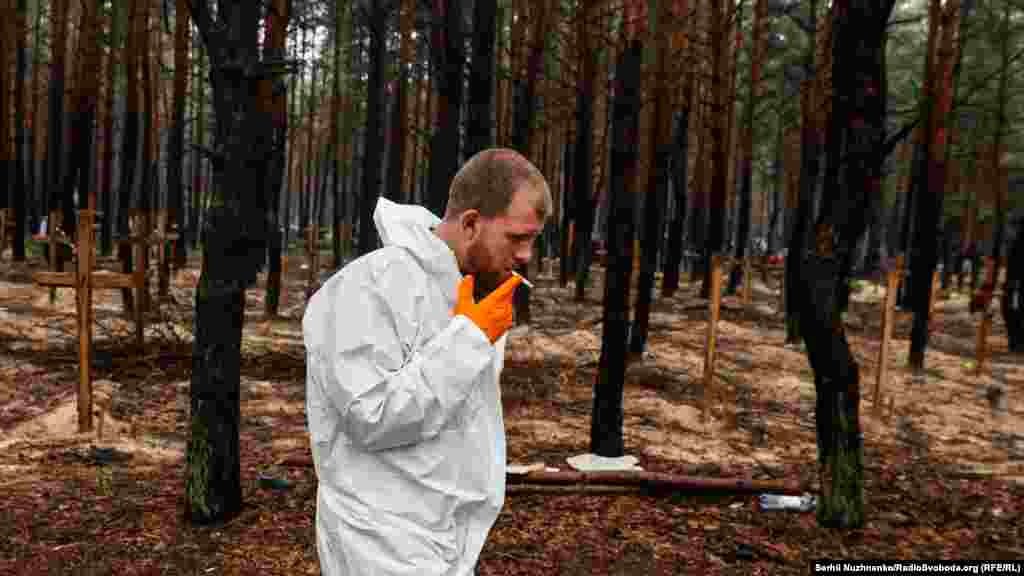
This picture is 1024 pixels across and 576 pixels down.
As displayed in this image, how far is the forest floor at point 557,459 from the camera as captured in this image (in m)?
4.66

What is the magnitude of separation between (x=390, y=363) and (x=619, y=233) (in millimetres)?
4699

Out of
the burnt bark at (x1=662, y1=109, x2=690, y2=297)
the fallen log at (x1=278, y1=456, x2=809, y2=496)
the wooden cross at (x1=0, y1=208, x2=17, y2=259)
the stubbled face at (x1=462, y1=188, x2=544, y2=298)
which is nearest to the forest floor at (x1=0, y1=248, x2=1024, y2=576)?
the fallen log at (x1=278, y1=456, x2=809, y2=496)

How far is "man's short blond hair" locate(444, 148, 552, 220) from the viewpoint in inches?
73.5

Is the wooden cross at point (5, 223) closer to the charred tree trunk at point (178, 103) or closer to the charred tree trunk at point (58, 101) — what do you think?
the charred tree trunk at point (58, 101)

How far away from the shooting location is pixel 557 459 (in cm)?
674

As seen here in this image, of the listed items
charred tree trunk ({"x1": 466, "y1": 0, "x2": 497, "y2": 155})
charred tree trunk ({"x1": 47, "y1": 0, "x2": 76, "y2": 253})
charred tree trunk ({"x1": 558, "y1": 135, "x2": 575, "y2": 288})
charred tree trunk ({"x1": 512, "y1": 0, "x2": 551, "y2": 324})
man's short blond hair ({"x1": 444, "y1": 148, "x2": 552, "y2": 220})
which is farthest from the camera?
charred tree trunk ({"x1": 558, "y1": 135, "x2": 575, "y2": 288})

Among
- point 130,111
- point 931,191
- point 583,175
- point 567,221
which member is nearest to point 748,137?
point 567,221

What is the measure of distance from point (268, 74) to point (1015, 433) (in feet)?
28.1

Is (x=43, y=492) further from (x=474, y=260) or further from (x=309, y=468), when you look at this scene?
(x=474, y=260)

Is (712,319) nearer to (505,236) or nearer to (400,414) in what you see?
(505,236)

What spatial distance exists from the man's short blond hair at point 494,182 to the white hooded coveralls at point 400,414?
4.8 inches

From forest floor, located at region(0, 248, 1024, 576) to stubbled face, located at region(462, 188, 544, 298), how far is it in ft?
9.70

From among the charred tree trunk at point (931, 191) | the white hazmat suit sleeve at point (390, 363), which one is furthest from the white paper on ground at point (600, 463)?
the charred tree trunk at point (931, 191)

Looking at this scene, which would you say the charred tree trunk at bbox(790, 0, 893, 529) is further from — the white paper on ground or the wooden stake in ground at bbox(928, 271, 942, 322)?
the wooden stake in ground at bbox(928, 271, 942, 322)
